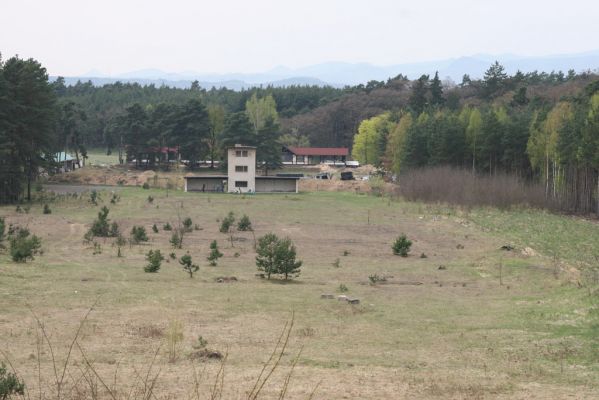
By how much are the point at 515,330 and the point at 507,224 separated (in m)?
32.2

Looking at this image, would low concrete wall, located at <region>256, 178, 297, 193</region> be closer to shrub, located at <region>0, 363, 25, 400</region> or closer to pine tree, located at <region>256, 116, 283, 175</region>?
pine tree, located at <region>256, 116, 283, 175</region>

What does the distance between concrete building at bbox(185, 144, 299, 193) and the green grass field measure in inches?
1416

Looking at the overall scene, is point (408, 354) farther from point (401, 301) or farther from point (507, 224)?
point (507, 224)

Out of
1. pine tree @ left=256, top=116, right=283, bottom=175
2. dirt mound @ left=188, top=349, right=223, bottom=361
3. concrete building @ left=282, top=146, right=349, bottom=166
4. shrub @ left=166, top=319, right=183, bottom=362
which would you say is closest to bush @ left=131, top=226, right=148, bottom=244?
shrub @ left=166, top=319, right=183, bottom=362

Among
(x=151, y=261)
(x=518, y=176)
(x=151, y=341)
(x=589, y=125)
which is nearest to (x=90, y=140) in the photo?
(x=518, y=176)

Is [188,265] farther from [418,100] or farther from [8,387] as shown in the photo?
[418,100]

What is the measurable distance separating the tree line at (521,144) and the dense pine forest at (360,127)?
0.34 feet

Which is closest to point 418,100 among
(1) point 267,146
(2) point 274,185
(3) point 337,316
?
(1) point 267,146

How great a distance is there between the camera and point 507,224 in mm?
47469

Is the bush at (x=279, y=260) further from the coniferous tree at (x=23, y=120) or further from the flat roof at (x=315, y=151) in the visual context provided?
the flat roof at (x=315, y=151)

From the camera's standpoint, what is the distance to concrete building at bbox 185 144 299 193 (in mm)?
73625

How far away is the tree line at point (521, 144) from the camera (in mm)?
57062

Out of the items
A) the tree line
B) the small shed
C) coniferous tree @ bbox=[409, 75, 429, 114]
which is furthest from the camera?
coniferous tree @ bbox=[409, 75, 429, 114]

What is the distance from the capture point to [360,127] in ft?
359
